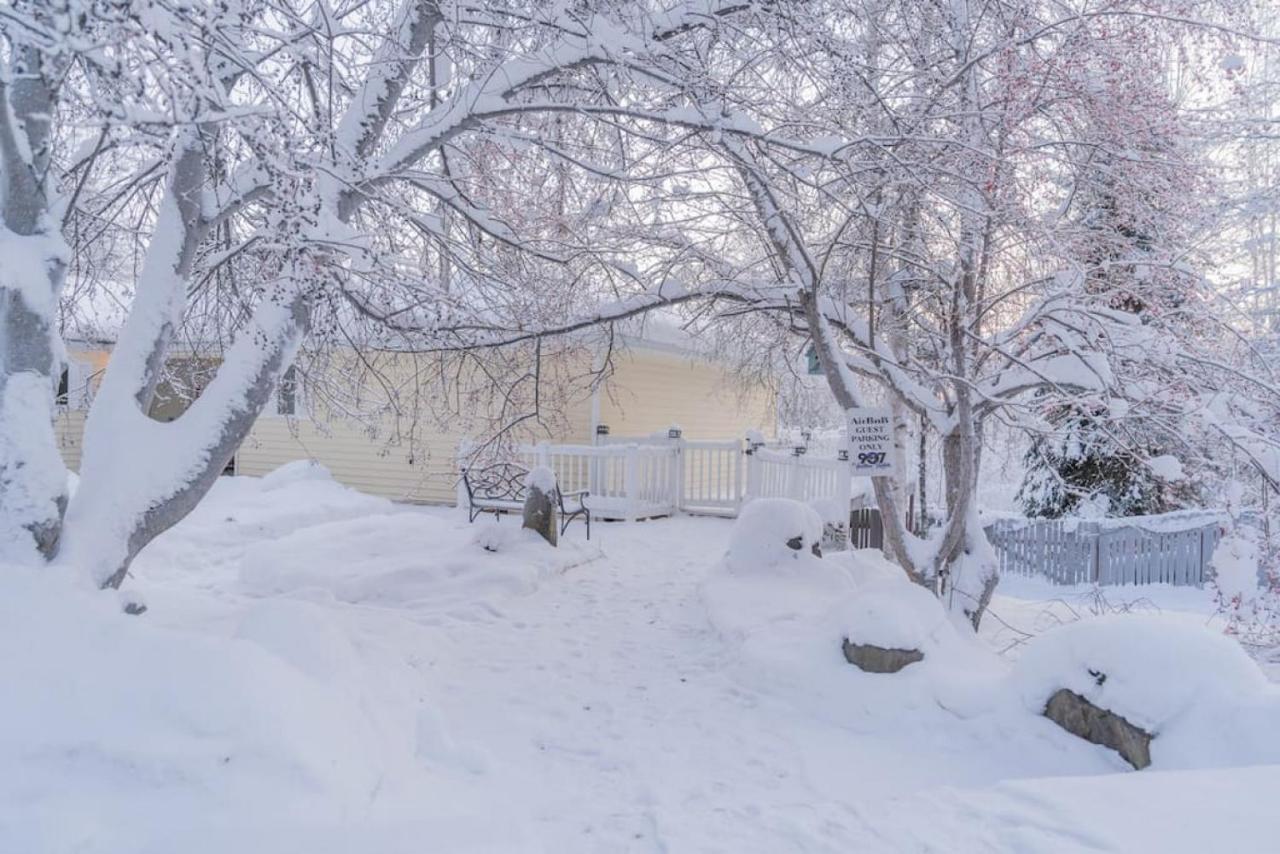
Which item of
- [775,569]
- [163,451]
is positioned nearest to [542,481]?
[775,569]

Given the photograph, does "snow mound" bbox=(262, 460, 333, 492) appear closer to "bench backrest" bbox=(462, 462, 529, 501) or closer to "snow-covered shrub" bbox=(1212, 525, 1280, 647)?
"bench backrest" bbox=(462, 462, 529, 501)

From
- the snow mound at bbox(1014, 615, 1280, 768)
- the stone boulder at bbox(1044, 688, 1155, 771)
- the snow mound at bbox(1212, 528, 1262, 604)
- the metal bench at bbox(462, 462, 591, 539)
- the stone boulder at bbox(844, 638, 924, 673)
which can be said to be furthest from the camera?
the metal bench at bbox(462, 462, 591, 539)

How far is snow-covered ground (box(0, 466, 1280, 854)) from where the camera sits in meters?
2.37

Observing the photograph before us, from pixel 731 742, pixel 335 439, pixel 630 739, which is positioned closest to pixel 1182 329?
pixel 731 742

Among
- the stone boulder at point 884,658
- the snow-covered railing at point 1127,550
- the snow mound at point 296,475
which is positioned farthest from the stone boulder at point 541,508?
the snow-covered railing at point 1127,550

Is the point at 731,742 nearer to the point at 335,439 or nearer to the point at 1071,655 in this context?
the point at 1071,655

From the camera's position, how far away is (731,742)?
3908 millimetres

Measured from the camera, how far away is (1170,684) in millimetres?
3434

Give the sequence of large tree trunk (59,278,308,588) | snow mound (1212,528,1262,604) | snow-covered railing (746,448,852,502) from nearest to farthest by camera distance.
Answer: large tree trunk (59,278,308,588) → snow mound (1212,528,1262,604) → snow-covered railing (746,448,852,502)

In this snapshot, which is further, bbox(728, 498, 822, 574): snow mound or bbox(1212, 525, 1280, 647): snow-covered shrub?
bbox(728, 498, 822, 574): snow mound

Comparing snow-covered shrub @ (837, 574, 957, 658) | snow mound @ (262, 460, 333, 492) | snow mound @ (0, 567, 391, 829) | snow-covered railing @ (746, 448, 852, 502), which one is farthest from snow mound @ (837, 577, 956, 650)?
snow mound @ (262, 460, 333, 492)

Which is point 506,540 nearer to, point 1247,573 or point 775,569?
point 775,569

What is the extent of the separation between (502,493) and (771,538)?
16.4 ft

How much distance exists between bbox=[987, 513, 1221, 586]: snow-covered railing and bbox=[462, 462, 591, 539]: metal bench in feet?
21.3
